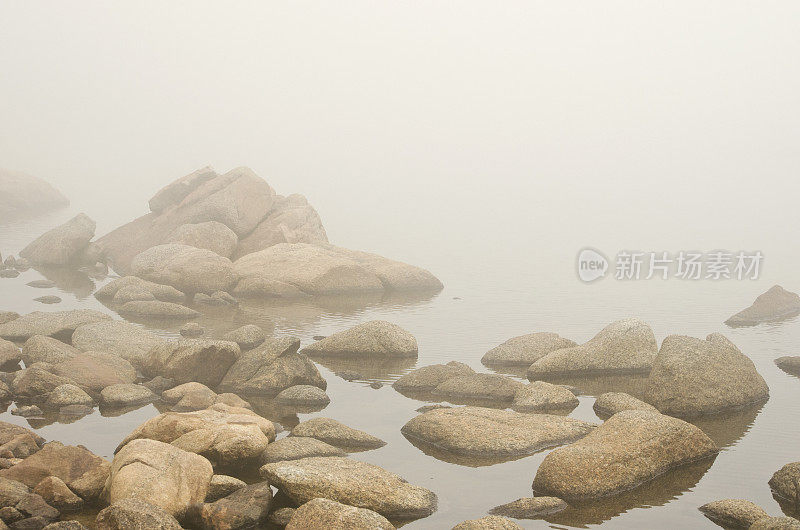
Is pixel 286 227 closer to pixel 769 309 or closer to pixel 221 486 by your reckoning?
pixel 769 309

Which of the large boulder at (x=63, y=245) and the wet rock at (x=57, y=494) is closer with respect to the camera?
the wet rock at (x=57, y=494)

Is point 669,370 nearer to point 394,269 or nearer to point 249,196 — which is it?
point 394,269

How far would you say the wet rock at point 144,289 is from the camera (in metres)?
34.4

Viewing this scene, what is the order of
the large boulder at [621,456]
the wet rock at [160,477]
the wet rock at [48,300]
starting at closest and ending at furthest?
the wet rock at [160,477] → the large boulder at [621,456] → the wet rock at [48,300]

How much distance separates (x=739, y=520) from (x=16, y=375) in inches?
630

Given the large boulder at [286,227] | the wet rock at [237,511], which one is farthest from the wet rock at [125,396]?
the large boulder at [286,227]

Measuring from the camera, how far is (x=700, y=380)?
782 inches

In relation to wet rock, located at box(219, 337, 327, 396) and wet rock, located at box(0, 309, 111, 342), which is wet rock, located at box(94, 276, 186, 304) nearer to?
wet rock, located at box(0, 309, 111, 342)

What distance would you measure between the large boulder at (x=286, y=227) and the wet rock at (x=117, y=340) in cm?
1901

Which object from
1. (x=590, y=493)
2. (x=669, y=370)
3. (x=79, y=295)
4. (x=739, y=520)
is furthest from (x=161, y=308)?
(x=739, y=520)

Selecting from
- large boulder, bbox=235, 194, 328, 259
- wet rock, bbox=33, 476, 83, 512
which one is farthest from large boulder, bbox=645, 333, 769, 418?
large boulder, bbox=235, 194, 328, 259

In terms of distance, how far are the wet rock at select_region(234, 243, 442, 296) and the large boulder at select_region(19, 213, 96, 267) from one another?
36.7ft

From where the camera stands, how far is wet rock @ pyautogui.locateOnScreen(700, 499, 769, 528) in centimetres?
1309

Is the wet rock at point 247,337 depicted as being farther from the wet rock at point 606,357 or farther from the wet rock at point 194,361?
the wet rock at point 606,357
